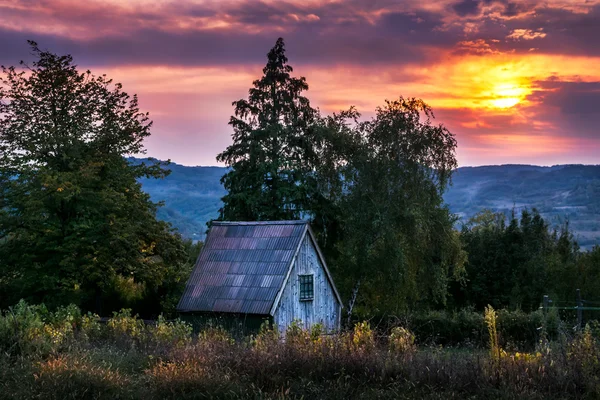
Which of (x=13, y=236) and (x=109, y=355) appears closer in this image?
(x=109, y=355)

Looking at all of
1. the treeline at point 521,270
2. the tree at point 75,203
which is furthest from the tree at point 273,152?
the treeline at point 521,270

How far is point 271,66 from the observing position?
43.8 m

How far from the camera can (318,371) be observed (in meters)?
11.9

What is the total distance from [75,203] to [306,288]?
11.4m

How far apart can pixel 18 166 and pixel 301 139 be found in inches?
662

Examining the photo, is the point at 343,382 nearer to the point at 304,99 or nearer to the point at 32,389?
the point at 32,389

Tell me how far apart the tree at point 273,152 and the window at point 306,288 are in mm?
10471

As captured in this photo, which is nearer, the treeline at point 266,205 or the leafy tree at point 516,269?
the treeline at point 266,205

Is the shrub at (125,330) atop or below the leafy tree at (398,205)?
below

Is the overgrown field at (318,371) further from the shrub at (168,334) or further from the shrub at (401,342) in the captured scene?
the shrub at (168,334)

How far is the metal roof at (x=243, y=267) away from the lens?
27453 millimetres

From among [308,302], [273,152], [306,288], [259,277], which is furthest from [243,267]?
[273,152]

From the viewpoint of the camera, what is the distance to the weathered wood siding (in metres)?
28.5

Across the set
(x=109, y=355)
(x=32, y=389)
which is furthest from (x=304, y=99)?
(x=32, y=389)
